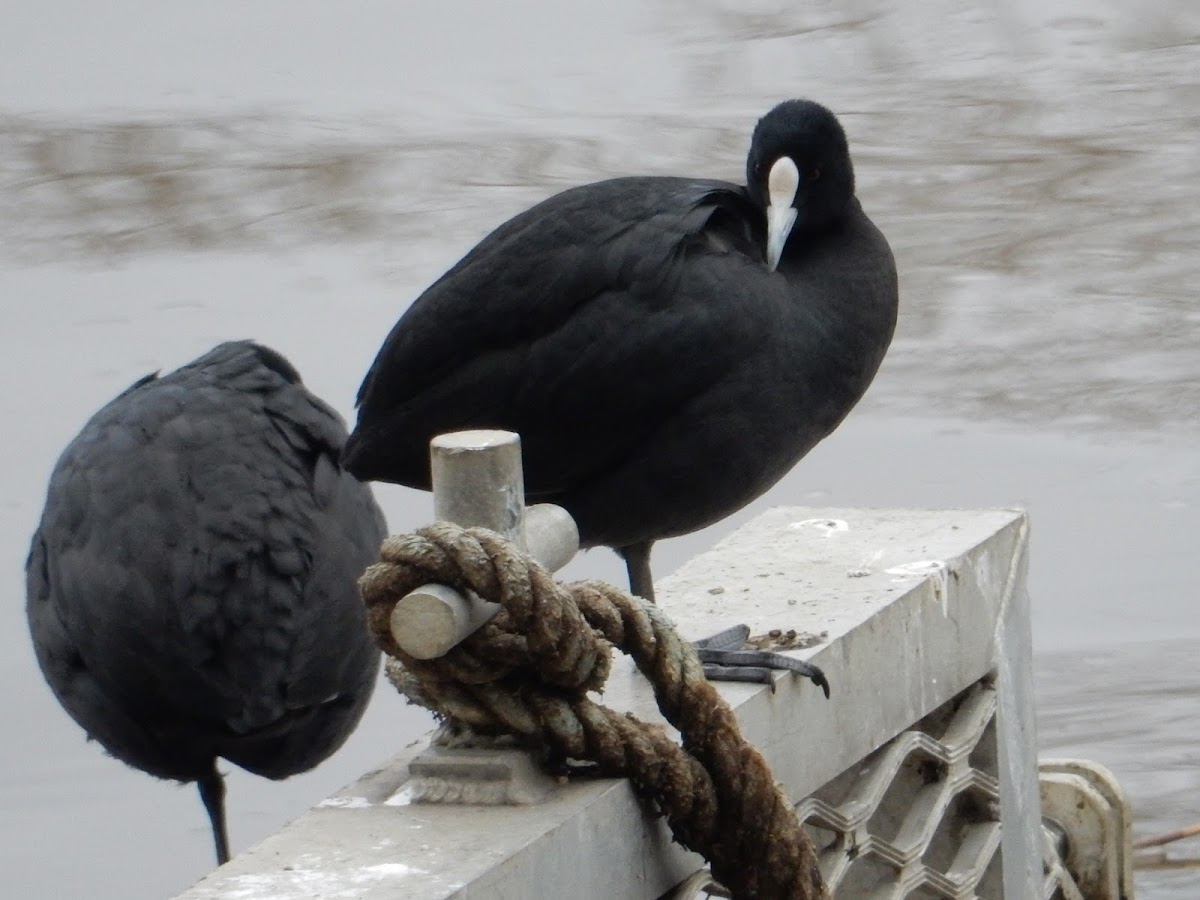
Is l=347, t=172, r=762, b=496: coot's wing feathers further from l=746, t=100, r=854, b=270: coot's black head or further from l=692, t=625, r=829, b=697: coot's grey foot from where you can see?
l=692, t=625, r=829, b=697: coot's grey foot

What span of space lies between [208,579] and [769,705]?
1424 mm

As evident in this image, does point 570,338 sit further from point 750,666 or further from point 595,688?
point 595,688

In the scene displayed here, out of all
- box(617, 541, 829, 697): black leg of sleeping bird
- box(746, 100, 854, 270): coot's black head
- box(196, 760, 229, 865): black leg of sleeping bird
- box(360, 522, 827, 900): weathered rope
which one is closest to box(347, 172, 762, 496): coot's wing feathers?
box(746, 100, 854, 270): coot's black head

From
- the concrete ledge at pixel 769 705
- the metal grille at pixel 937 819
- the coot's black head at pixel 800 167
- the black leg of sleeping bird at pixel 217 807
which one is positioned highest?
the coot's black head at pixel 800 167

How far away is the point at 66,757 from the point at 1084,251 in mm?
3015

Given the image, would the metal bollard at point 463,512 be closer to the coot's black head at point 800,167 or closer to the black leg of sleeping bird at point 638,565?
the black leg of sleeping bird at point 638,565

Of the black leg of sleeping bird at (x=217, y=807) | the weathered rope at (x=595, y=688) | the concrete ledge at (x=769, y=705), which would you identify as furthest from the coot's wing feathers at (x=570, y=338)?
the black leg of sleeping bird at (x=217, y=807)

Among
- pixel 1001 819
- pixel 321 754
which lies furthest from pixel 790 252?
pixel 321 754

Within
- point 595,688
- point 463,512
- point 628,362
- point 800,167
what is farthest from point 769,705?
point 800,167

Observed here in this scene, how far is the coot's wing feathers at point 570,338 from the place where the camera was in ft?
10.3

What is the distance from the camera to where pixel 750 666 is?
Answer: 2525mm

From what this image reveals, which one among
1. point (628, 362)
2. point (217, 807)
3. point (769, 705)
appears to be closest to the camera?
point (769, 705)

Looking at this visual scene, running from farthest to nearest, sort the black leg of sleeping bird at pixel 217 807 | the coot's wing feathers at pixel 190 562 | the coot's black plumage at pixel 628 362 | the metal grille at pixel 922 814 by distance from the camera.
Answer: the black leg of sleeping bird at pixel 217 807
the coot's wing feathers at pixel 190 562
the coot's black plumage at pixel 628 362
the metal grille at pixel 922 814

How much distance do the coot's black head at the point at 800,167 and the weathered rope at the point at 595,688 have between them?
48.6 inches
